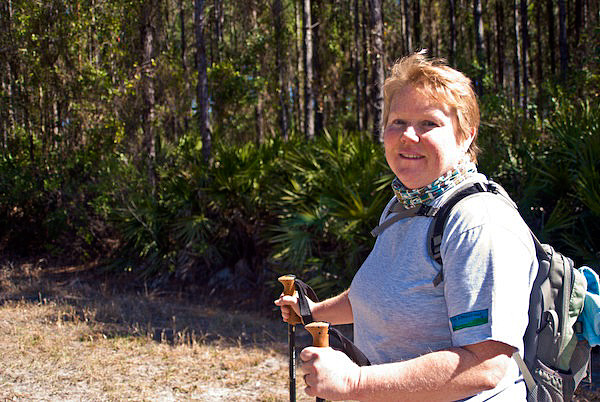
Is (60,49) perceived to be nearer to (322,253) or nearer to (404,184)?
(322,253)

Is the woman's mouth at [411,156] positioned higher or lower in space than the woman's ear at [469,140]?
lower

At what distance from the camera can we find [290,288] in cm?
209

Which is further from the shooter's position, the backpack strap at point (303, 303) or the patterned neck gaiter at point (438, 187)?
the backpack strap at point (303, 303)

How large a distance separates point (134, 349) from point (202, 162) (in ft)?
17.5

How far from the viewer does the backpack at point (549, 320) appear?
1.49 m

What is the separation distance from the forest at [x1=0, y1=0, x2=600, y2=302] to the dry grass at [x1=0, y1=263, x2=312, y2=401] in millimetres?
1368

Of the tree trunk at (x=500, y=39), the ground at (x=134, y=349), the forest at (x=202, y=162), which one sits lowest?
the ground at (x=134, y=349)

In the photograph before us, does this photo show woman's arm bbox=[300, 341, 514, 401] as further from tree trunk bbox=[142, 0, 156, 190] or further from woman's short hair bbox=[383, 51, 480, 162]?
tree trunk bbox=[142, 0, 156, 190]

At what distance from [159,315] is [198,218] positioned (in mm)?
2322

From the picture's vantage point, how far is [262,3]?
1920cm


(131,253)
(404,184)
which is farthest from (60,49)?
(404,184)

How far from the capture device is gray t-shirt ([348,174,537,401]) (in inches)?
53.3

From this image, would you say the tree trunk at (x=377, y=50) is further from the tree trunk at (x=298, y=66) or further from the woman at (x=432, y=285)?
the tree trunk at (x=298, y=66)

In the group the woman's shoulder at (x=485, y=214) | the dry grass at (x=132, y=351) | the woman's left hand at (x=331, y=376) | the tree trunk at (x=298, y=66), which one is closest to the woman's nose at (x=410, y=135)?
the woman's shoulder at (x=485, y=214)
